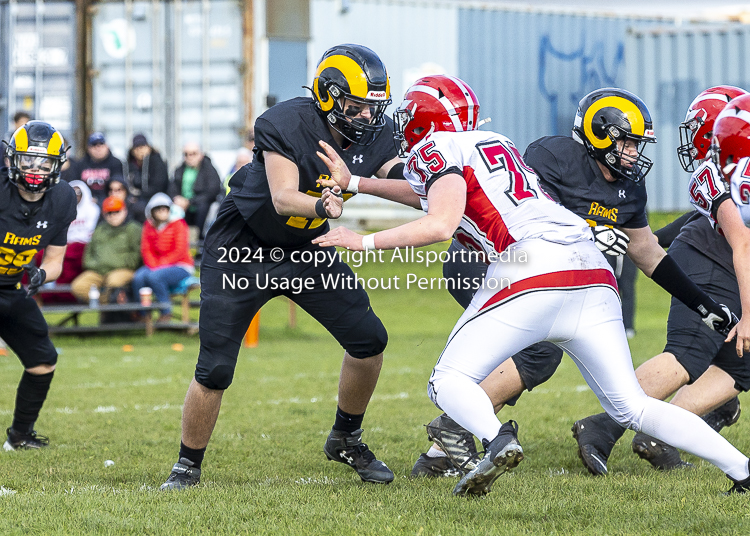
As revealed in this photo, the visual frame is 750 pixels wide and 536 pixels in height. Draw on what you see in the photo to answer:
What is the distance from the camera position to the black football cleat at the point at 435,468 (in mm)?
4527

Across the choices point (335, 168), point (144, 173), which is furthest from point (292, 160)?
point (144, 173)

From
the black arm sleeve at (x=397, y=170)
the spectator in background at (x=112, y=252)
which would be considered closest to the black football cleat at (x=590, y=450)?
the black arm sleeve at (x=397, y=170)

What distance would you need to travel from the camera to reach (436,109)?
3891 mm

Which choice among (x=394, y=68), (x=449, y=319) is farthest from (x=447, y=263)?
(x=394, y=68)

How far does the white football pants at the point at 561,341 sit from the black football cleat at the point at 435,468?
1002mm

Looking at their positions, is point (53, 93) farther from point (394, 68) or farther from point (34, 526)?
point (34, 526)

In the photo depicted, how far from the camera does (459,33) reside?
16.5 meters

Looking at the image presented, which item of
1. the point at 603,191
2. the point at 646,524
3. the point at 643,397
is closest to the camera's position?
the point at 646,524

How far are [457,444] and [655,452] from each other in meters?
1.23

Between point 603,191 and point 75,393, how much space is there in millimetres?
4768

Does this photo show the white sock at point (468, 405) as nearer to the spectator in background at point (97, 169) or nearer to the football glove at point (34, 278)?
the football glove at point (34, 278)

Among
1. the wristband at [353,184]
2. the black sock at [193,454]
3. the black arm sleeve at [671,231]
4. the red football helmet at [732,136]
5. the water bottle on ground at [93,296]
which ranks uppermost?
the red football helmet at [732,136]

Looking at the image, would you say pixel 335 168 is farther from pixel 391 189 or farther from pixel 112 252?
pixel 112 252

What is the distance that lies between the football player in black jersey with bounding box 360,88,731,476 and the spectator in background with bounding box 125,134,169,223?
28.5 ft
